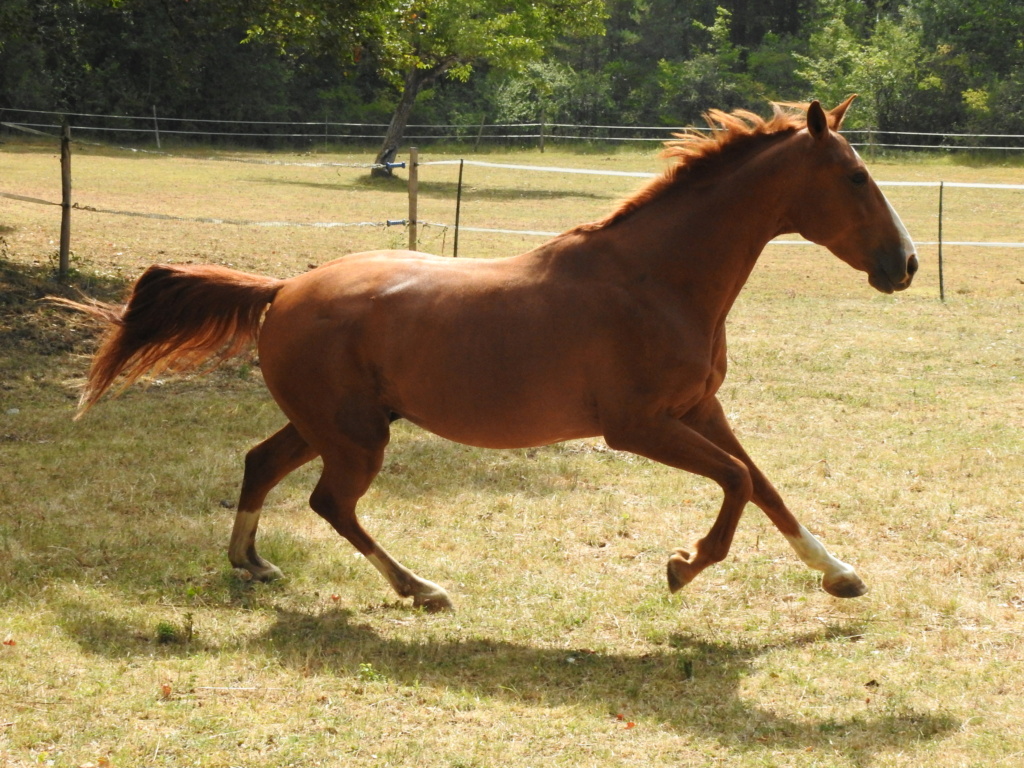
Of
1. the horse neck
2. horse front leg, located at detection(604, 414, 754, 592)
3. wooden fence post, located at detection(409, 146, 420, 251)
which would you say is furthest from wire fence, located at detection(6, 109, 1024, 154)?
horse front leg, located at detection(604, 414, 754, 592)

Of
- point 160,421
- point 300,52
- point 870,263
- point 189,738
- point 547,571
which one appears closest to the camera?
point 189,738

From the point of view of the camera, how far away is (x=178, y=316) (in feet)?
18.2

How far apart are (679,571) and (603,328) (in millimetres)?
1176

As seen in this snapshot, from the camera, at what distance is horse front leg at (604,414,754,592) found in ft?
15.6

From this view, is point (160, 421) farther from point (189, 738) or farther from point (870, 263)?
point (870, 263)

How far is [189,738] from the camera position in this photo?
147 inches

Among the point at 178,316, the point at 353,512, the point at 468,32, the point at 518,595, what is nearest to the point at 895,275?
the point at 518,595

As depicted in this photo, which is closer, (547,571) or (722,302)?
(722,302)

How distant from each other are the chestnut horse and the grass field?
454 mm

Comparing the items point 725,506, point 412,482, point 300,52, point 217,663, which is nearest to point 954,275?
point 412,482

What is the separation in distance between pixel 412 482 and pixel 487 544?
1.17m

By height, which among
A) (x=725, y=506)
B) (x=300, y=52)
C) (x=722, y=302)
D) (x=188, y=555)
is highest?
(x=300, y=52)

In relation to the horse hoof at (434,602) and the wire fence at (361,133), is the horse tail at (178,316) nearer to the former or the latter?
the horse hoof at (434,602)

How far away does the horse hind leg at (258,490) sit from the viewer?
546 cm
